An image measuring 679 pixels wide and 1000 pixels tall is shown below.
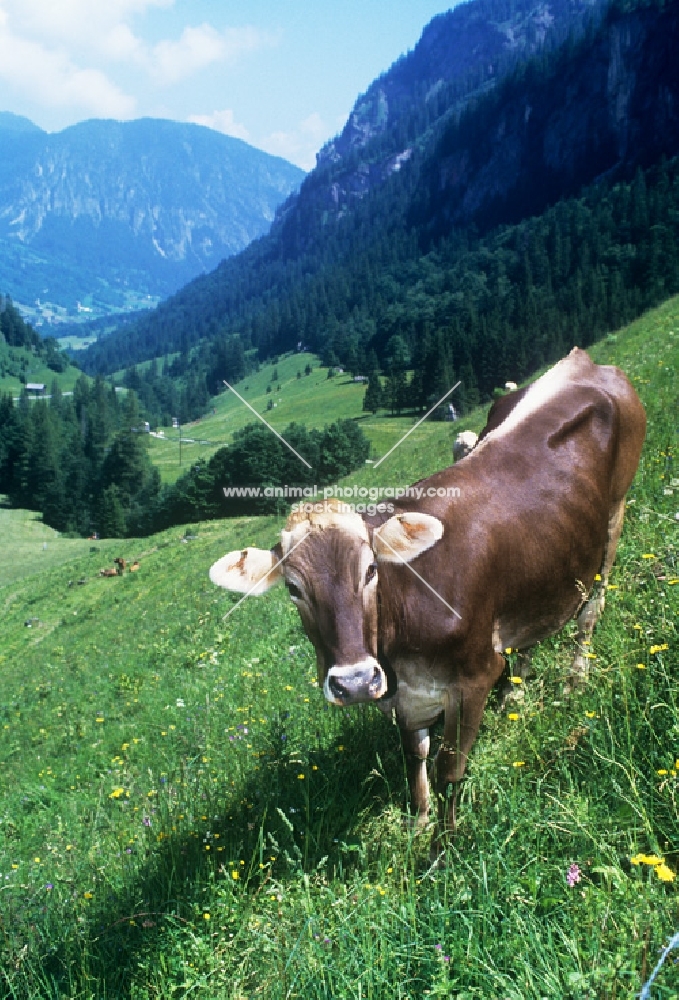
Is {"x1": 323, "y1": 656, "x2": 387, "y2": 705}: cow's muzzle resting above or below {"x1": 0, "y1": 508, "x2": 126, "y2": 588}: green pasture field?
above

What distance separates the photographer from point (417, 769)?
4.99 m

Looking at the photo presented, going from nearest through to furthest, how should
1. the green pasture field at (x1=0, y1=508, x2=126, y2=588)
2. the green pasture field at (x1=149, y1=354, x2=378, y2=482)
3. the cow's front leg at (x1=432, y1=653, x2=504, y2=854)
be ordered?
the cow's front leg at (x1=432, y1=653, x2=504, y2=854) → the green pasture field at (x1=0, y1=508, x2=126, y2=588) → the green pasture field at (x1=149, y1=354, x2=378, y2=482)

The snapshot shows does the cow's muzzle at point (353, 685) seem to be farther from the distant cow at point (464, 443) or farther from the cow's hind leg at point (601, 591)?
the distant cow at point (464, 443)

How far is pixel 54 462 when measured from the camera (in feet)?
393

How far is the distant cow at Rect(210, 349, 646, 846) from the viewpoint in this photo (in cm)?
431

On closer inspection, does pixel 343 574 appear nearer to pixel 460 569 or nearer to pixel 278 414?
pixel 460 569

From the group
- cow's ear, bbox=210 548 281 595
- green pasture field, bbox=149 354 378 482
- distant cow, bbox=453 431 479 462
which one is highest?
distant cow, bbox=453 431 479 462

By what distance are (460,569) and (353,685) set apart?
1277mm

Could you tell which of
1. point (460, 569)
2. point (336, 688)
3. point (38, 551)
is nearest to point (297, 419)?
point (38, 551)

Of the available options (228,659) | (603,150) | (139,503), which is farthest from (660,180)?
(228,659)

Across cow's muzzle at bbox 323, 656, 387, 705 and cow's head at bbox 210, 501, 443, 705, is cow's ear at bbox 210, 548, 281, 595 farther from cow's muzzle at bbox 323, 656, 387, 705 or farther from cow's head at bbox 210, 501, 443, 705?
cow's muzzle at bbox 323, 656, 387, 705

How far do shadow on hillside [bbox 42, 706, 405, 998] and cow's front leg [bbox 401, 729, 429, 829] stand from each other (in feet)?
0.53

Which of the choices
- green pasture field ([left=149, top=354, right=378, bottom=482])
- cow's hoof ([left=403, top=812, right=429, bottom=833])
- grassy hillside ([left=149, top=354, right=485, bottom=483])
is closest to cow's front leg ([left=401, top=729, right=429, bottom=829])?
cow's hoof ([left=403, top=812, right=429, bottom=833])

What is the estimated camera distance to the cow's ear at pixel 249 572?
4.57m
